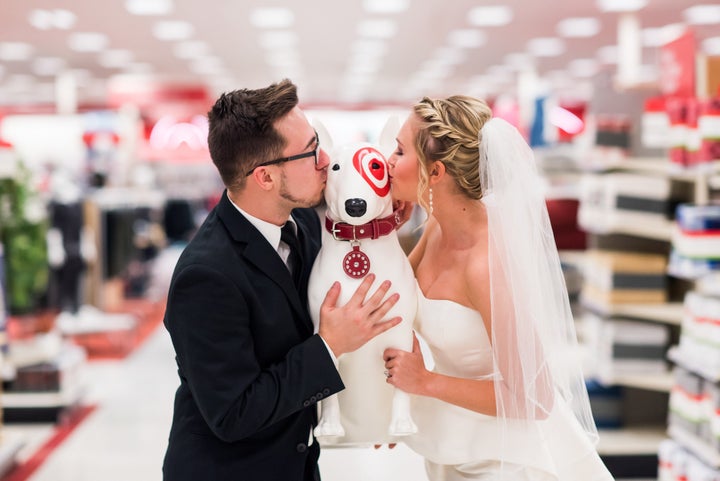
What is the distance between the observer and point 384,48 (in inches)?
564

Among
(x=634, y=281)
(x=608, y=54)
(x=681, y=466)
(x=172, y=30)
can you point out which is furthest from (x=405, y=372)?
(x=608, y=54)

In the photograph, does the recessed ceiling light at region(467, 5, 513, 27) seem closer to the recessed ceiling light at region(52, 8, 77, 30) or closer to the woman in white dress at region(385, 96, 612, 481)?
the recessed ceiling light at region(52, 8, 77, 30)

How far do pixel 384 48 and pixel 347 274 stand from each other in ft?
42.1

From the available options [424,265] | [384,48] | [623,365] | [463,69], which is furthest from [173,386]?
[463,69]

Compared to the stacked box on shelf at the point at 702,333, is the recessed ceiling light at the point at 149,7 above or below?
above

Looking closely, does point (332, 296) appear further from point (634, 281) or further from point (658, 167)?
point (658, 167)

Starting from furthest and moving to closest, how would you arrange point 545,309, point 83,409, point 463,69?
point 463,69 < point 83,409 < point 545,309

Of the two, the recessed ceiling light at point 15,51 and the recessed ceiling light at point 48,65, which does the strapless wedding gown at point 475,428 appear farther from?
the recessed ceiling light at point 48,65

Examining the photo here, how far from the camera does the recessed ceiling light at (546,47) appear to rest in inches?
529

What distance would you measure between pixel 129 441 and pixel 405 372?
4.02 m

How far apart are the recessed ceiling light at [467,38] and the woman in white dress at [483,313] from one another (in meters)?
10.6

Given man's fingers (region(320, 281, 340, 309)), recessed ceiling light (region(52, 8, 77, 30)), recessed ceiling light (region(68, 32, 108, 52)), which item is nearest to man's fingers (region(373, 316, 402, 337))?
man's fingers (region(320, 281, 340, 309))

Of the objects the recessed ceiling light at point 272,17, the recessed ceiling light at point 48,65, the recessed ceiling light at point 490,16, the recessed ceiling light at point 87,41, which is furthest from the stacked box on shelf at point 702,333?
the recessed ceiling light at point 48,65

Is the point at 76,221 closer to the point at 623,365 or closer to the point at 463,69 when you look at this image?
the point at 623,365
